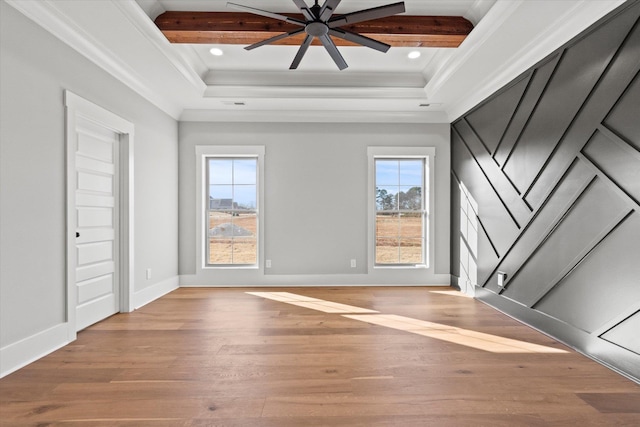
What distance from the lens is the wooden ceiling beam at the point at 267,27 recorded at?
2.97 meters

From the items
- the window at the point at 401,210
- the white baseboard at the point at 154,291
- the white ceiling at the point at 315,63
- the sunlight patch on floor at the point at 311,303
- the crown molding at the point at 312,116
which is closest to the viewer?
the white ceiling at the point at 315,63

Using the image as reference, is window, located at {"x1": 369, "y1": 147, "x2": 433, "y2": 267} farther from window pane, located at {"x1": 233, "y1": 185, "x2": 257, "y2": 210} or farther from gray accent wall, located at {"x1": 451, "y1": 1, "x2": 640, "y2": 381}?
window pane, located at {"x1": 233, "y1": 185, "x2": 257, "y2": 210}

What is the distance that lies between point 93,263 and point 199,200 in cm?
188

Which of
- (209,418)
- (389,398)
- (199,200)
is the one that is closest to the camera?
(209,418)

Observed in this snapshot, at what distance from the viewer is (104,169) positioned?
3.36 metres

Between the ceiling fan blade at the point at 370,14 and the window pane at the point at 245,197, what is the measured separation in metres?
3.03

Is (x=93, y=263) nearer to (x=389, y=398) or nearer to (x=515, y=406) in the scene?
(x=389, y=398)

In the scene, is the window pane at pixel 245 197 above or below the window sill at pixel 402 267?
above

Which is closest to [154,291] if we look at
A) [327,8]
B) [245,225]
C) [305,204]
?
[245,225]

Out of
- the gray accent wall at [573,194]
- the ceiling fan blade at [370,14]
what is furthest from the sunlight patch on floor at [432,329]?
the ceiling fan blade at [370,14]

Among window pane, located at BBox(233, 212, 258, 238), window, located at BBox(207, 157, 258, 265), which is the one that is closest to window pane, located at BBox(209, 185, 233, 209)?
window, located at BBox(207, 157, 258, 265)

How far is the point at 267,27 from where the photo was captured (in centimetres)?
302

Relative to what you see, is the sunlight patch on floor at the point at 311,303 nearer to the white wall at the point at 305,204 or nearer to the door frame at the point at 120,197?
the white wall at the point at 305,204

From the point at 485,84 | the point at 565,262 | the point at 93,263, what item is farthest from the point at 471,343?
the point at 93,263
